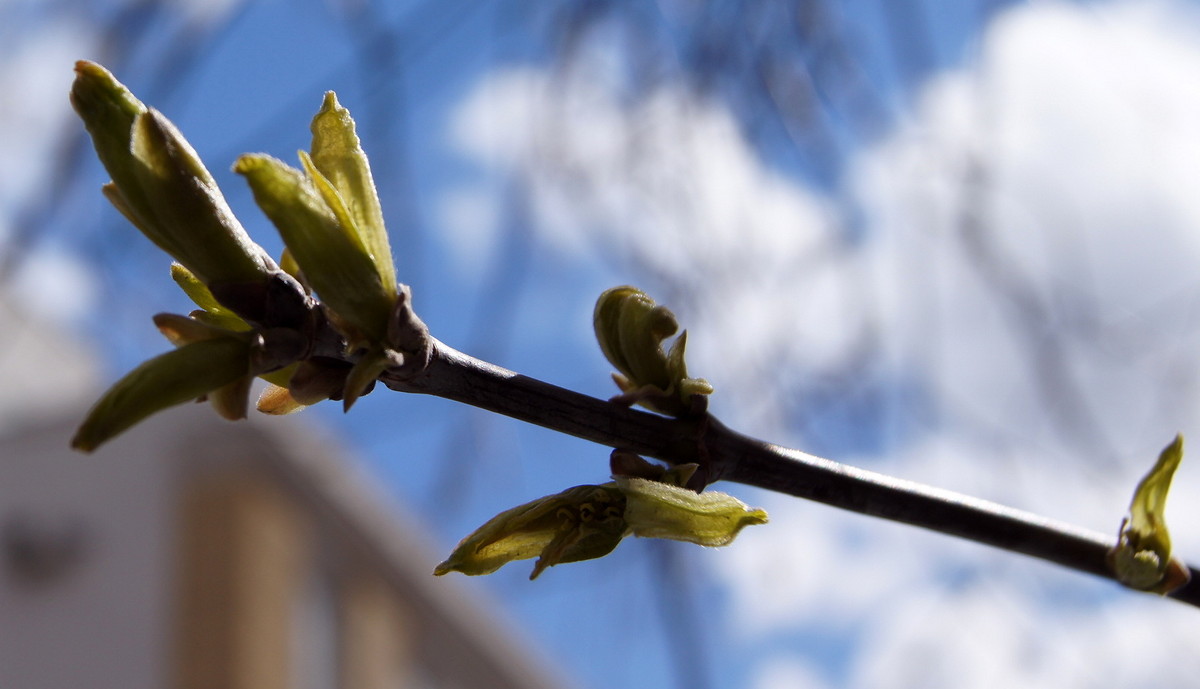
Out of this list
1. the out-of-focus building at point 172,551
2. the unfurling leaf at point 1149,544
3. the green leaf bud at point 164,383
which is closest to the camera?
the green leaf bud at point 164,383

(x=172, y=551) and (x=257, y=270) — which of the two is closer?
(x=257, y=270)

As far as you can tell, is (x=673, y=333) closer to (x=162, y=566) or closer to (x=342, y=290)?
(x=342, y=290)

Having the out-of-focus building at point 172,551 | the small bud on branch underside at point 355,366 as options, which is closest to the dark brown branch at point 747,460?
the small bud on branch underside at point 355,366

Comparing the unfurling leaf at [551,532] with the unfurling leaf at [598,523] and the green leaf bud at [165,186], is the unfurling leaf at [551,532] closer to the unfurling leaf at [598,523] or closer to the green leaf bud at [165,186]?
the unfurling leaf at [598,523]

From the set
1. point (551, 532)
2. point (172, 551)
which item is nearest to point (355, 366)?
point (551, 532)

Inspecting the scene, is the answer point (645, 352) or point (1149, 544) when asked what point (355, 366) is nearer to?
point (645, 352)

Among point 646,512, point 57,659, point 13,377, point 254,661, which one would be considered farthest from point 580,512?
point 13,377

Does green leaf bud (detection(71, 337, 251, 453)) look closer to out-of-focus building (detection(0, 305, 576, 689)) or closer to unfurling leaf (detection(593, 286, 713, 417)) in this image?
unfurling leaf (detection(593, 286, 713, 417))
